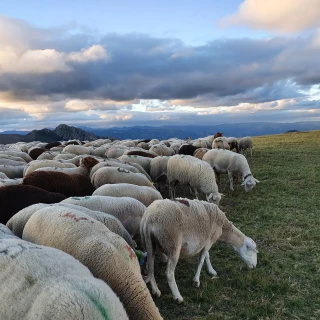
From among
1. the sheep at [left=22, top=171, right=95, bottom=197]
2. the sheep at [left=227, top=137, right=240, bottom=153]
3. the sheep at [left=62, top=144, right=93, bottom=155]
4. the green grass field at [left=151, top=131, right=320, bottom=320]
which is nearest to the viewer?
the green grass field at [left=151, top=131, right=320, bottom=320]

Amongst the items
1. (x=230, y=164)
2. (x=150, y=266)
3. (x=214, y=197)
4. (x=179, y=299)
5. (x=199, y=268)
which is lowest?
(x=179, y=299)

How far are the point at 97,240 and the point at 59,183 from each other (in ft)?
16.3

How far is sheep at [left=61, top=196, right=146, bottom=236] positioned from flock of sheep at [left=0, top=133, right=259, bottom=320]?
0.02 metres

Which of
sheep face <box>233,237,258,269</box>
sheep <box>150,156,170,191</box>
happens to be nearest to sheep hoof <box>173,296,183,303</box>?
sheep face <box>233,237,258,269</box>

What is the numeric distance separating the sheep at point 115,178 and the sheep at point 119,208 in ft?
8.65

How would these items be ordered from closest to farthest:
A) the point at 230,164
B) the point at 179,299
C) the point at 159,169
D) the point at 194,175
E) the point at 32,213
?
the point at 179,299
the point at 32,213
the point at 194,175
the point at 159,169
the point at 230,164

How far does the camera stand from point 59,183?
896 centimetres

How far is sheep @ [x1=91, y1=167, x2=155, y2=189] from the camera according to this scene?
31.4 ft

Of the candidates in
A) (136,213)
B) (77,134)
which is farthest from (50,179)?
(77,134)

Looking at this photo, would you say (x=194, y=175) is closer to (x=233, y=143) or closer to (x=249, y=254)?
(x=249, y=254)

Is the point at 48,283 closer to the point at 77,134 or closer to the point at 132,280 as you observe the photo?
the point at 132,280

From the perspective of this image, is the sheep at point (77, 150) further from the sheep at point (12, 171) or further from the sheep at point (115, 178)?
the sheep at point (115, 178)

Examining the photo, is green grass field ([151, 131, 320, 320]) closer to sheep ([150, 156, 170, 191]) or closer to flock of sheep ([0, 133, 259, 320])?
flock of sheep ([0, 133, 259, 320])

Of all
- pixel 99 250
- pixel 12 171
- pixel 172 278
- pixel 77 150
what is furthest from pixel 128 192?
pixel 77 150
